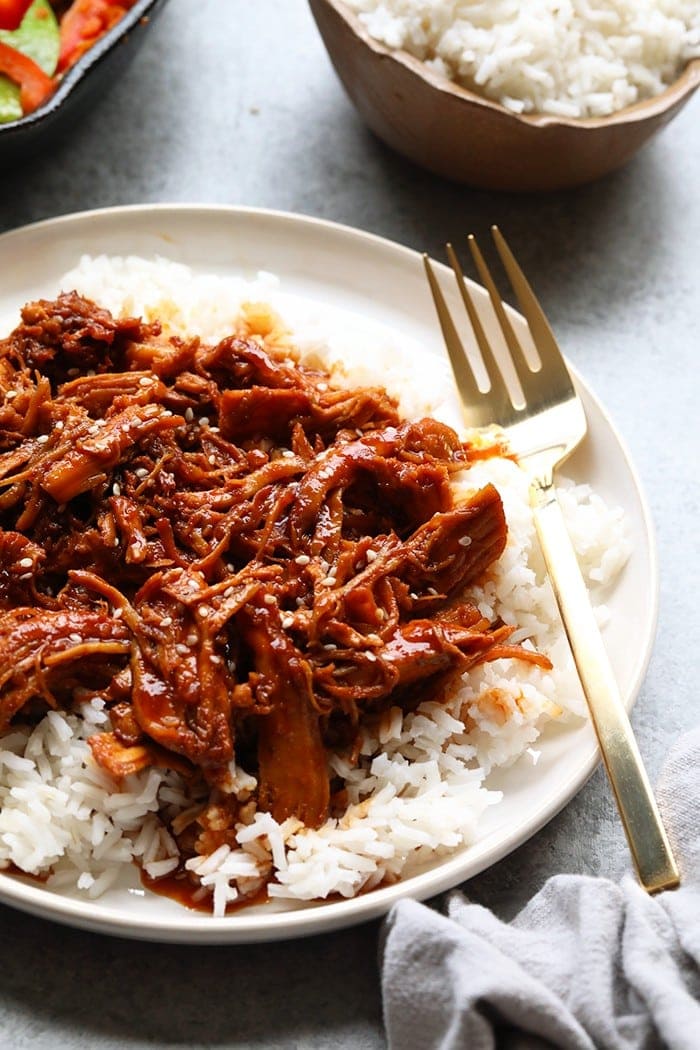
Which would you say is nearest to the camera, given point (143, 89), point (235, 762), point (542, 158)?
point (235, 762)

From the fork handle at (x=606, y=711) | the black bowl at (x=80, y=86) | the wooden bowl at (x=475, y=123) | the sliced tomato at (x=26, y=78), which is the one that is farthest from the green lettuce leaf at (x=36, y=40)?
the fork handle at (x=606, y=711)

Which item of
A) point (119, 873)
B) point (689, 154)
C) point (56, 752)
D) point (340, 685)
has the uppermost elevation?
point (689, 154)

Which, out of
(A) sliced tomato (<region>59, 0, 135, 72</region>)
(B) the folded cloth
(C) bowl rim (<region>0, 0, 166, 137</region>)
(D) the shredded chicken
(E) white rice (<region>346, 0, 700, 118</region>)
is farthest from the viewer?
(A) sliced tomato (<region>59, 0, 135, 72</region>)

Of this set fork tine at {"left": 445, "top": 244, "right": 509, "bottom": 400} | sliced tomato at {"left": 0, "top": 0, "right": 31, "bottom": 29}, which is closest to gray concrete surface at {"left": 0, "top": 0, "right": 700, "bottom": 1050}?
sliced tomato at {"left": 0, "top": 0, "right": 31, "bottom": 29}

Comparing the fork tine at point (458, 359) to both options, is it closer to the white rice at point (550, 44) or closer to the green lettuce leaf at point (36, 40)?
the white rice at point (550, 44)

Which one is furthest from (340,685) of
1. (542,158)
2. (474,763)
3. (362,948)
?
(542,158)

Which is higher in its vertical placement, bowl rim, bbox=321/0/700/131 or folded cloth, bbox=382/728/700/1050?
bowl rim, bbox=321/0/700/131

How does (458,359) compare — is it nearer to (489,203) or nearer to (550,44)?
(489,203)

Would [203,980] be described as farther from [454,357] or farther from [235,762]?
[454,357]

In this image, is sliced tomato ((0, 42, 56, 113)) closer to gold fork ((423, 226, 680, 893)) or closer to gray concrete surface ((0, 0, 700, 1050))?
gray concrete surface ((0, 0, 700, 1050))
